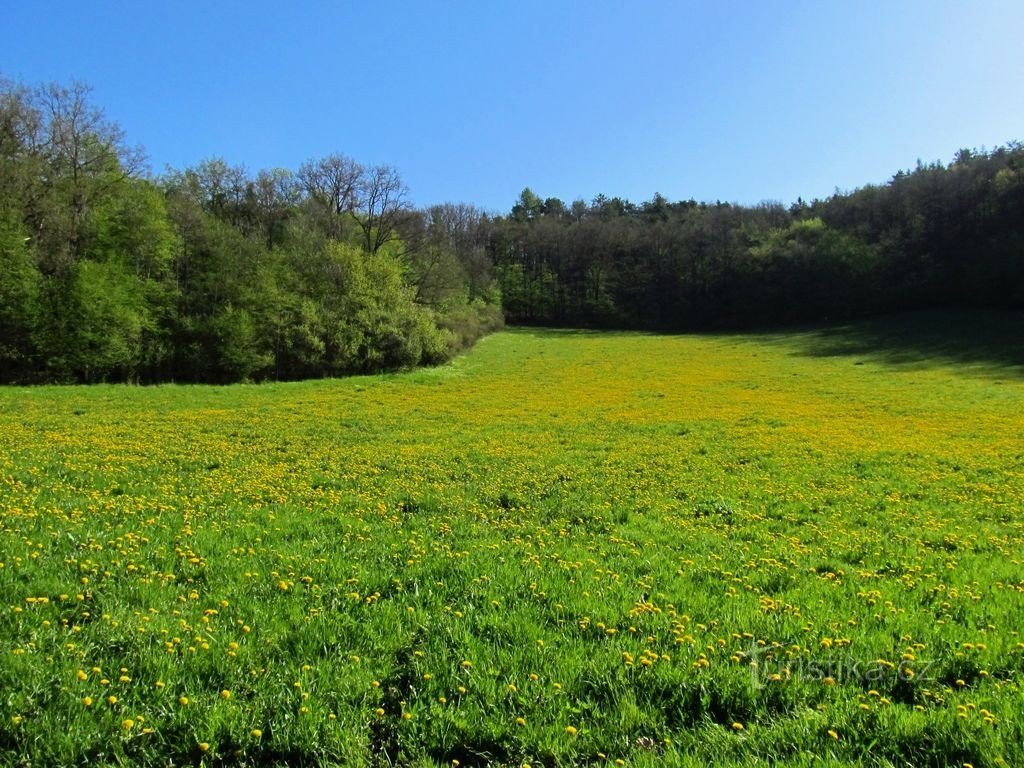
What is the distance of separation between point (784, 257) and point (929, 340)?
3474 centimetres

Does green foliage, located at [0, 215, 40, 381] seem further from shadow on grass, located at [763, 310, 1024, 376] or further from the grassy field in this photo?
shadow on grass, located at [763, 310, 1024, 376]

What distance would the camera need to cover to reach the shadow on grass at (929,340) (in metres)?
47.7

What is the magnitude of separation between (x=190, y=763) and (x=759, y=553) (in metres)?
7.67

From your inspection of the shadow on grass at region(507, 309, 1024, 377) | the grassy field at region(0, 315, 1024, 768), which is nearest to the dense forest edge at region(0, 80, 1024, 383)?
the shadow on grass at region(507, 309, 1024, 377)

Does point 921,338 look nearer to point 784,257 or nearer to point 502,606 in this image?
point 784,257

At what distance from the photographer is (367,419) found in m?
24.2

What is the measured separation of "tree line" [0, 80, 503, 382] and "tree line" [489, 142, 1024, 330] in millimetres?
47531

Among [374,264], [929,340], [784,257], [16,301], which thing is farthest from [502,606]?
[784,257]

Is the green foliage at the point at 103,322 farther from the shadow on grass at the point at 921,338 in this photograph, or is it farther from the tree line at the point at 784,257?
the tree line at the point at 784,257

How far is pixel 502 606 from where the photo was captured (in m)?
6.00

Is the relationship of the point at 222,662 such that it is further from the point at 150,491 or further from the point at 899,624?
the point at 150,491

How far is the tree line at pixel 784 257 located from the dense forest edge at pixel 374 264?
30 centimetres

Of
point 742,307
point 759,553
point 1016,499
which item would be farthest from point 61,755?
point 742,307

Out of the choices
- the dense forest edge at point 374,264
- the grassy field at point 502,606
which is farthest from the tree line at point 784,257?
the grassy field at point 502,606
